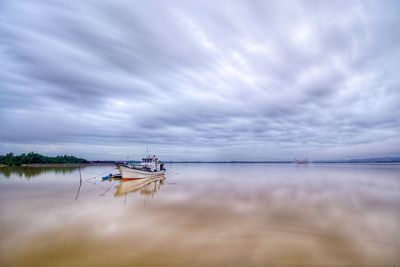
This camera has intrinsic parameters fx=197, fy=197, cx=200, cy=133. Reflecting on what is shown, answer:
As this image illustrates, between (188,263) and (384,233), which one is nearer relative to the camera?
(188,263)

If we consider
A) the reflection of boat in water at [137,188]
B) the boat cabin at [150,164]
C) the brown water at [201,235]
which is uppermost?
the boat cabin at [150,164]

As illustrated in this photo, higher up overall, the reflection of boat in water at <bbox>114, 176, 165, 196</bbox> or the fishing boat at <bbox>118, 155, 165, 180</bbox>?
the fishing boat at <bbox>118, 155, 165, 180</bbox>

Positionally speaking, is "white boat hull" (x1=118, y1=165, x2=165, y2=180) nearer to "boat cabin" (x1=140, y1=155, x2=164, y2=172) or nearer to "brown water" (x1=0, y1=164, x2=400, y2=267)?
"boat cabin" (x1=140, y1=155, x2=164, y2=172)

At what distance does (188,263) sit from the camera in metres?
6.21

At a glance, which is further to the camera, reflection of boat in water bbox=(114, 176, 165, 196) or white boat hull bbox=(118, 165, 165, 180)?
white boat hull bbox=(118, 165, 165, 180)

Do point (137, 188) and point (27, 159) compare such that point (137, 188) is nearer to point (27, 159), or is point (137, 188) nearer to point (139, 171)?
point (139, 171)

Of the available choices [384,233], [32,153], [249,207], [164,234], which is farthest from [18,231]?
[32,153]

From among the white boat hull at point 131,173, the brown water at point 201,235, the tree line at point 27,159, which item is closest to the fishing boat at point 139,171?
the white boat hull at point 131,173

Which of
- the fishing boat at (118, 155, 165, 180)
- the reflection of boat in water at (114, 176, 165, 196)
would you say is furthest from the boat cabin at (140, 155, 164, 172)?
the reflection of boat in water at (114, 176, 165, 196)

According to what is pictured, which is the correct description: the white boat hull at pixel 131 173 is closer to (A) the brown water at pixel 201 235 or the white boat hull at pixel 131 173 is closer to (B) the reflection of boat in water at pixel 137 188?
(B) the reflection of boat in water at pixel 137 188

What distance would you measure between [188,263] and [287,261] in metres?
3.18

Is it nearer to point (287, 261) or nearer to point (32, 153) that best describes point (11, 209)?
point (287, 261)

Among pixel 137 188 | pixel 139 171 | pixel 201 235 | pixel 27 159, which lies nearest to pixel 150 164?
pixel 139 171

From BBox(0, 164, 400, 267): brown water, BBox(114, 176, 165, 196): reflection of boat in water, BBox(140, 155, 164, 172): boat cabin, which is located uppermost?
BBox(140, 155, 164, 172): boat cabin
